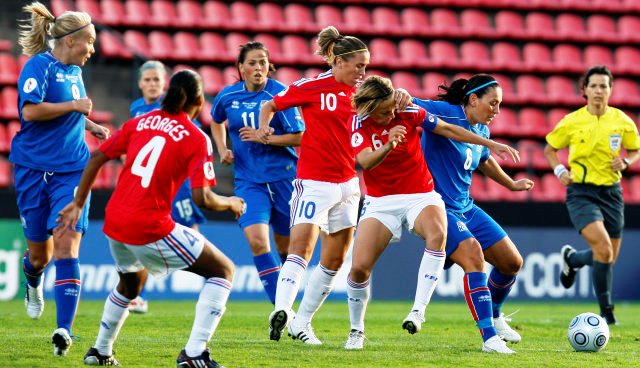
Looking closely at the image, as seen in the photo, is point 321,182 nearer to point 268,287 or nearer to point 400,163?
point 400,163

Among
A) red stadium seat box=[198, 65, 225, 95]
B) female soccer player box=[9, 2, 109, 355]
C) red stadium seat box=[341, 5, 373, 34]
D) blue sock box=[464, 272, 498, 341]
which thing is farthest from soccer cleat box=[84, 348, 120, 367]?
red stadium seat box=[341, 5, 373, 34]

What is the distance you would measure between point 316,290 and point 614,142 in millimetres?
4317

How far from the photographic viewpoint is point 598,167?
10602 mm

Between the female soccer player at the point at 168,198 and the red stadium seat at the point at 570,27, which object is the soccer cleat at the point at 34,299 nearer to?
the female soccer player at the point at 168,198

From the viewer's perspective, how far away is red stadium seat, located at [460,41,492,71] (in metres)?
19.2

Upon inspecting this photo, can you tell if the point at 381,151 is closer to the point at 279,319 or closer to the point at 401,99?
the point at 401,99

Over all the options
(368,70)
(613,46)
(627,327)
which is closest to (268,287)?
(627,327)

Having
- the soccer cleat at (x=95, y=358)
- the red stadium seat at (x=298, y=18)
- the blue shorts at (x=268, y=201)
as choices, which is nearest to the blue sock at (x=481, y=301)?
the blue shorts at (x=268, y=201)

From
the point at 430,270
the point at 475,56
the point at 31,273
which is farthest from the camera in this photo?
the point at 475,56

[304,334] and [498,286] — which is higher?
[498,286]

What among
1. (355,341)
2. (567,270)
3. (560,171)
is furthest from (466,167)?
(567,270)

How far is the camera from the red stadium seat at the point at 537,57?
19.8m

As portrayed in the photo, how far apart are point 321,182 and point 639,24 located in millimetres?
14941

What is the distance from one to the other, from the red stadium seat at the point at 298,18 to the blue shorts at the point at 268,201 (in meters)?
10.5
